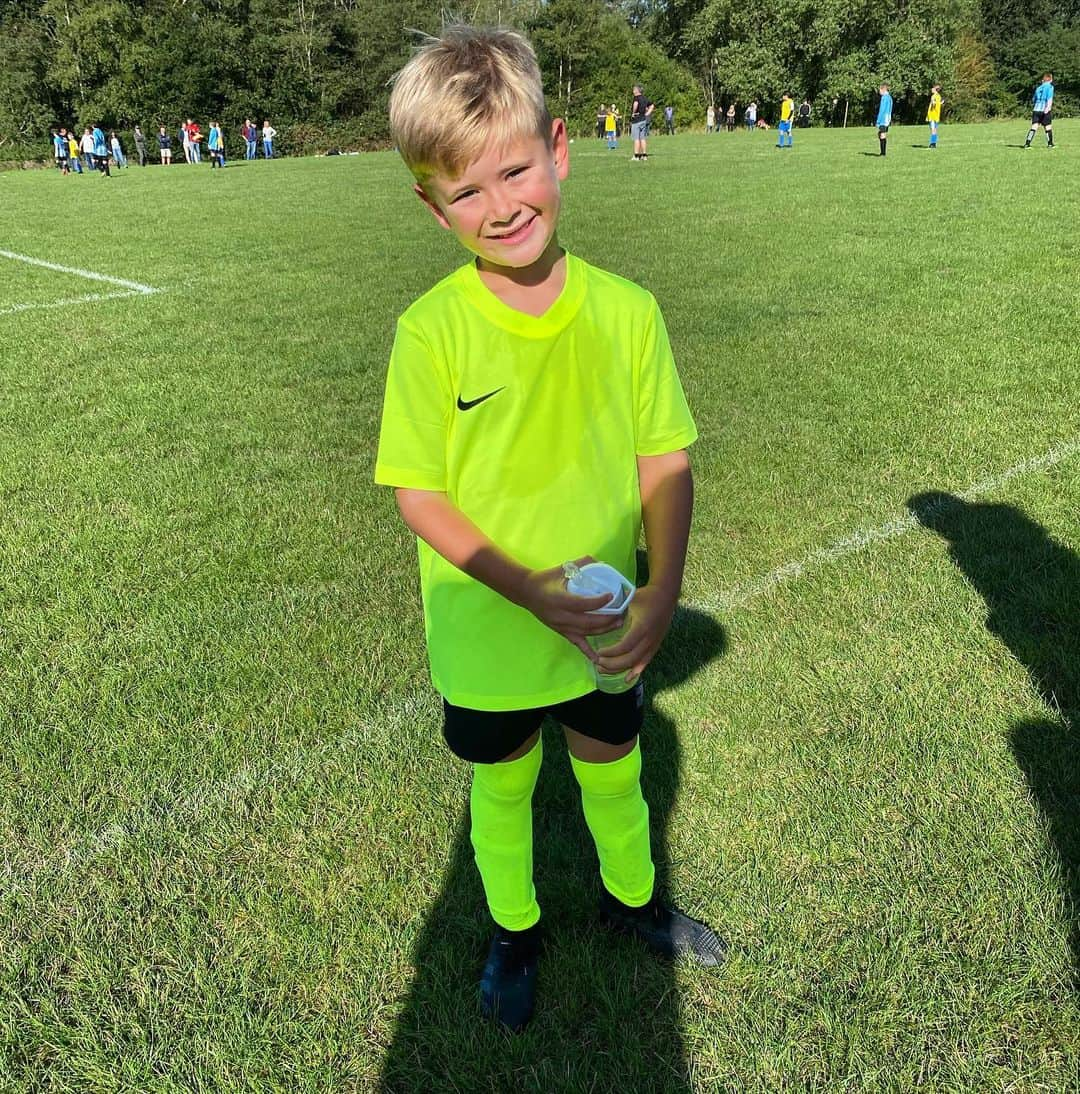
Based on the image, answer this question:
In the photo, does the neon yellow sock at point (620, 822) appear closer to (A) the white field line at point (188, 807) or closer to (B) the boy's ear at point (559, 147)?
(A) the white field line at point (188, 807)

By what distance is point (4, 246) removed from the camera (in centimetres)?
1245

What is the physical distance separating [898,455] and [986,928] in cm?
305

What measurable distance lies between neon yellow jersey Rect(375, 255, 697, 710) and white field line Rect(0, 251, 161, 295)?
29.4ft

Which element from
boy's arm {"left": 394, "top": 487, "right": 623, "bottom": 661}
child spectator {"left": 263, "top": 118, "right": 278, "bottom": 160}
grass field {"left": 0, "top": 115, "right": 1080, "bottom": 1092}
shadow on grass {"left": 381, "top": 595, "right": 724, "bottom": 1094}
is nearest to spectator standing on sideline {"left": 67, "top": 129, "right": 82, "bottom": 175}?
child spectator {"left": 263, "top": 118, "right": 278, "bottom": 160}

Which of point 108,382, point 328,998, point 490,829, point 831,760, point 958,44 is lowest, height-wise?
point 328,998

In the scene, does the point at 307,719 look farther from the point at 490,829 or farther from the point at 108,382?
the point at 108,382

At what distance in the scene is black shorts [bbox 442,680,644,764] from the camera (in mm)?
1676

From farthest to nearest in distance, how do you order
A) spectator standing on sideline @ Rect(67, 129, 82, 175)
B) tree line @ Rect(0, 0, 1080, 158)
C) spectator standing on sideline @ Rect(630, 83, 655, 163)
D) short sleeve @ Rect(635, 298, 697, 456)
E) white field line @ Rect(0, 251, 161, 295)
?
1. tree line @ Rect(0, 0, 1080, 158)
2. spectator standing on sideline @ Rect(67, 129, 82, 175)
3. spectator standing on sideline @ Rect(630, 83, 655, 163)
4. white field line @ Rect(0, 251, 161, 295)
5. short sleeve @ Rect(635, 298, 697, 456)

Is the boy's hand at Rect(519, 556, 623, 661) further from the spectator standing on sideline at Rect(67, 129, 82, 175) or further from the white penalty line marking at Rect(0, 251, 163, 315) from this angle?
the spectator standing on sideline at Rect(67, 129, 82, 175)

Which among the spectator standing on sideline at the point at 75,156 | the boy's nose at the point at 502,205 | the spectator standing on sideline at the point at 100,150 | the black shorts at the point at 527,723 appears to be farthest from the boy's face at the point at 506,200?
the spectator standing on sideline at the point at 75,156

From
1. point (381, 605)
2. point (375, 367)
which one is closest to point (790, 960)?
point (381, 605)

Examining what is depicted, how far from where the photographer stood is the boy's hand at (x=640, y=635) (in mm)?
1439

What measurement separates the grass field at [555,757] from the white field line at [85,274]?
3488mm

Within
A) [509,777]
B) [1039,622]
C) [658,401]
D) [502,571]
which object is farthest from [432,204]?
[1039,622]
